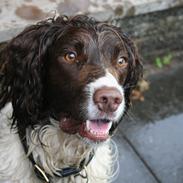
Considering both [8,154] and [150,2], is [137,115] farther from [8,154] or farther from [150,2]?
[8,154]

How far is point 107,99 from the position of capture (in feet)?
10.3

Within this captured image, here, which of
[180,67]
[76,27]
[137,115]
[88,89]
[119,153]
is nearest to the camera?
[88,89]

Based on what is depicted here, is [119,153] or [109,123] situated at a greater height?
[109,123]

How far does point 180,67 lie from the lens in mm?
6070

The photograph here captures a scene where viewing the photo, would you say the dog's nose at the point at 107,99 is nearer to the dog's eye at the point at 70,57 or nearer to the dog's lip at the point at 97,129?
the dog's lip at the point at 97,129

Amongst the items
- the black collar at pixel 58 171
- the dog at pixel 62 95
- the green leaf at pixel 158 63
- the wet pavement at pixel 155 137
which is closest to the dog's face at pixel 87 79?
the dog at pixel 62 95

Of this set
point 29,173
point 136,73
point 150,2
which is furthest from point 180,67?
point 29,173

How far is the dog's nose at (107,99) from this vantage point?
3117 millimetres

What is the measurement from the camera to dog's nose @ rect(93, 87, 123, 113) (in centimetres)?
312

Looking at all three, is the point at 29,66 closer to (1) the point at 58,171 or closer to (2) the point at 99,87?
(2) the point at 99,87

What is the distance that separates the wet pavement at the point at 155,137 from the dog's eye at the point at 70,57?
1429 millimetres

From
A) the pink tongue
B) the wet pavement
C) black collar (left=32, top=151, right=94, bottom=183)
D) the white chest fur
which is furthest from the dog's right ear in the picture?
the wet pavement

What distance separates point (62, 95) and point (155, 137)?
1.87 metres

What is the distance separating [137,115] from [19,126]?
1.85 meters
